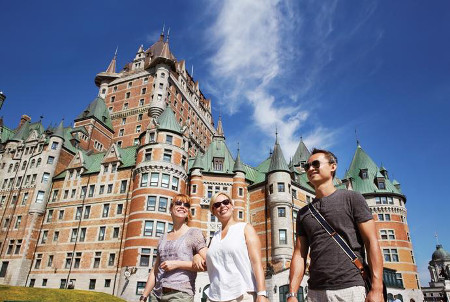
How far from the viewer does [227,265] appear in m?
4.48

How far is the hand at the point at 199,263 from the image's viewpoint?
16.6 feet

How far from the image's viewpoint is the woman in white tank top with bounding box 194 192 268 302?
4250 millimetres

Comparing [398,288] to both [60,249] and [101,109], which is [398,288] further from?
[101,109]

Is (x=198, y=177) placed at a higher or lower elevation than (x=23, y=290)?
higher

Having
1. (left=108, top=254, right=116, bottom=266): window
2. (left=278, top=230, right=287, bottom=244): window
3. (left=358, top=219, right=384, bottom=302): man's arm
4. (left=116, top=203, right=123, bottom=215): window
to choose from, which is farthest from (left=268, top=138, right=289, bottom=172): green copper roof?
(left=358, top=219, right=384, bottom=302): man's arm

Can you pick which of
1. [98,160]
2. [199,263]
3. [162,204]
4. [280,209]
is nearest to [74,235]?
[98,160]

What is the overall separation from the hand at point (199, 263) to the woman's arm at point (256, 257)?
103cm

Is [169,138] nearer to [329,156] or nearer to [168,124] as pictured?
[168,124]

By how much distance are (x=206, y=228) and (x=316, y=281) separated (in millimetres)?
33402

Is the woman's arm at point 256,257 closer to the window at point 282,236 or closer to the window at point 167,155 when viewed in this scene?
the window at point 282,236

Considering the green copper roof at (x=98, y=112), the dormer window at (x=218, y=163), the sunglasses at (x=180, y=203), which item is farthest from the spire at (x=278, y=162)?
the sunglasses at (x=180, y=203)

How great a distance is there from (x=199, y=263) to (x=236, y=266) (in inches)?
33.3

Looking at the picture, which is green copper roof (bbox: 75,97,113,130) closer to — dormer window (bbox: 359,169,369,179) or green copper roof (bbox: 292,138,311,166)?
green copper roof (bbox: 292,138,311,166)

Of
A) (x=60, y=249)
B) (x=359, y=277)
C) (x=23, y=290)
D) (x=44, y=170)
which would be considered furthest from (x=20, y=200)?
(x=359, y=277)
